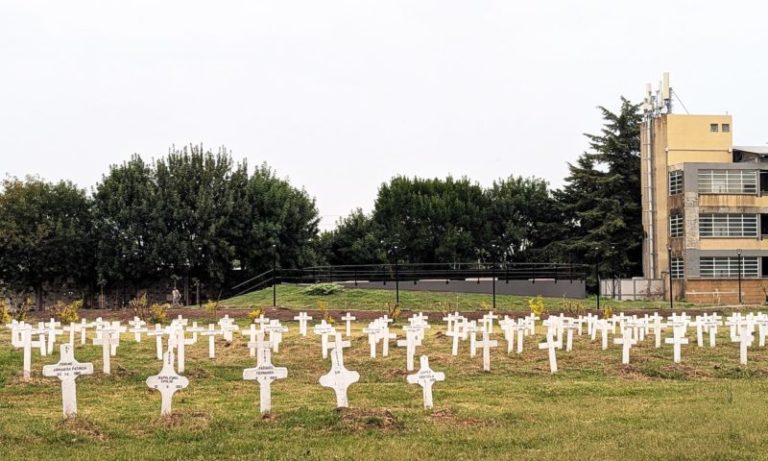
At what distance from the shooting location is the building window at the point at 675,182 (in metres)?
53.3

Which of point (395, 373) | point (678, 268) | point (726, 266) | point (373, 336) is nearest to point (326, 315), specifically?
point (373, 336)

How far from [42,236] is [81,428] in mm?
41897

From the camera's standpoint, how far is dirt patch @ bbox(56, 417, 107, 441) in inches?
397

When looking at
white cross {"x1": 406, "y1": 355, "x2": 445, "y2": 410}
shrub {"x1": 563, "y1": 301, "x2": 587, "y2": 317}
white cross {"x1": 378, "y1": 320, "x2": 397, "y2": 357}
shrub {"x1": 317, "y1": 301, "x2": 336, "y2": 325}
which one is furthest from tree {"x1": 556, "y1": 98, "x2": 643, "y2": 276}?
white cross {"x1": 406, "y1": 355, "x2": 445, "y2": 410}

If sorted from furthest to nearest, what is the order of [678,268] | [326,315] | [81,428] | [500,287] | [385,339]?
[678,268], [500,287], [326,315], [385,339], [81,428]

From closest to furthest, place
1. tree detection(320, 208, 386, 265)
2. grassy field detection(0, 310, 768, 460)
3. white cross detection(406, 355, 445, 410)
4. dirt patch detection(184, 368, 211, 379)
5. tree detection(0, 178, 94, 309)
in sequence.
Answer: grassy field detection(0, 310, 768, 460)
white cross detection(406, 355, 445, 410)
dirt patch detection(184, 368, 211, 379)
tree detection(0, 178, 94, 309)
tree detection(320, 208, 386, 265)

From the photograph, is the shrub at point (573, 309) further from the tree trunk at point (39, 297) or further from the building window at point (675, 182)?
the tree trunk at point (39, 297)

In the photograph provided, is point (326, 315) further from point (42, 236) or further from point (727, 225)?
point (727, 225)

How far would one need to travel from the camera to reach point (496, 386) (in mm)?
14688

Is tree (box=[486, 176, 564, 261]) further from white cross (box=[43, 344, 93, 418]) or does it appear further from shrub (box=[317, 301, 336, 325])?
white cross (box=[43, 344, 93, 418])

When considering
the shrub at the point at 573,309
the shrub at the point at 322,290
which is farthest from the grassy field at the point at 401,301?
the shrub at the point at 322,290

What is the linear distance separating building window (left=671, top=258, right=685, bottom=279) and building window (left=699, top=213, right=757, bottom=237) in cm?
212

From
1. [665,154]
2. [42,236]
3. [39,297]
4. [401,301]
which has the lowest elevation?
[39,297]

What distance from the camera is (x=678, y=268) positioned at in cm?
5375
